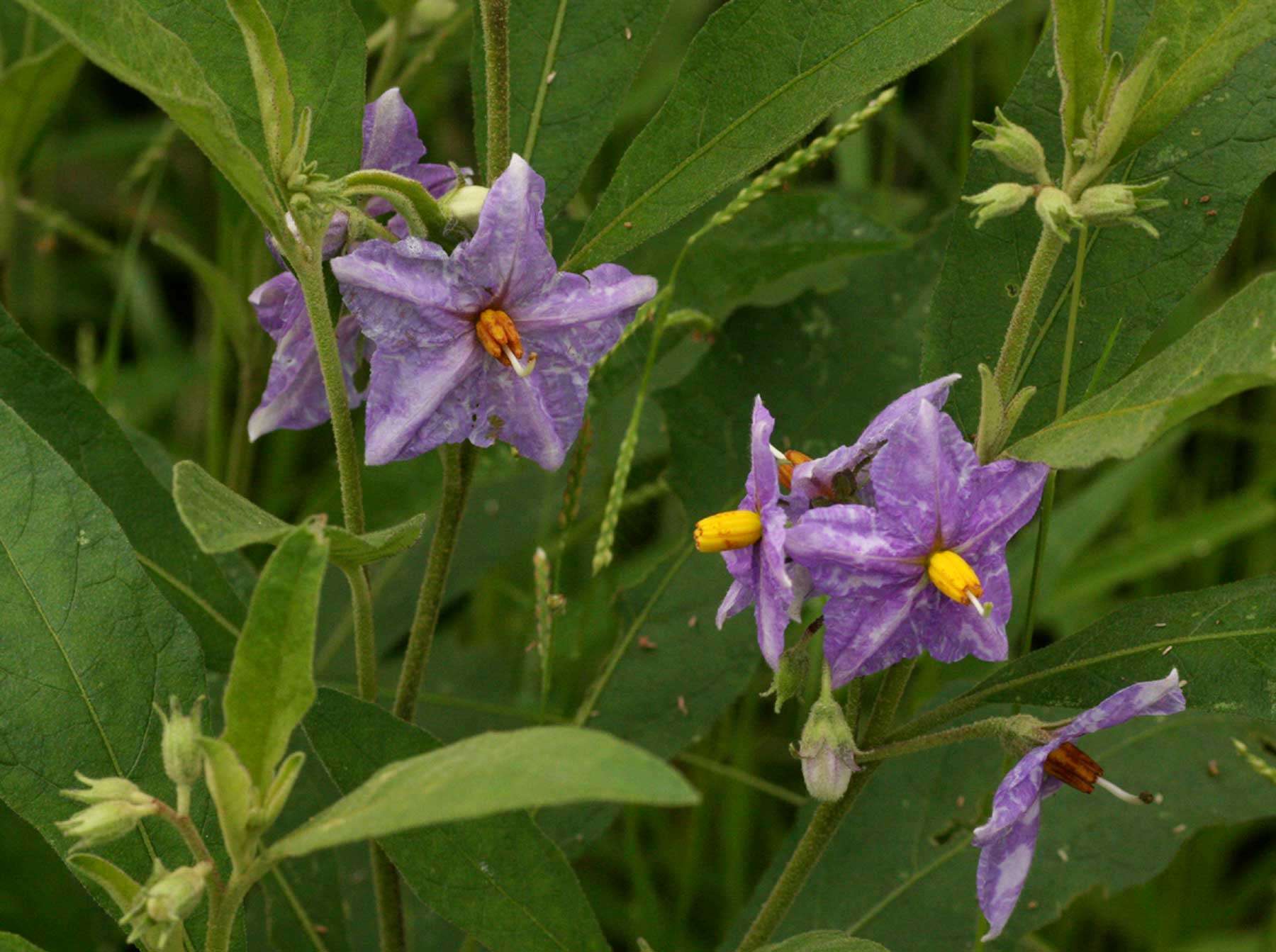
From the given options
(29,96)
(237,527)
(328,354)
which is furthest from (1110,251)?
(29,96)

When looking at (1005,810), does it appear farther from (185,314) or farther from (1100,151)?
(185,314)

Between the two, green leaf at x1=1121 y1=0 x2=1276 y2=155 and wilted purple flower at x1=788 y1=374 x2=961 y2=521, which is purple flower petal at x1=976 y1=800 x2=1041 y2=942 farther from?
green leaf at x1=1121 y1=0 x2=1276 y2=155

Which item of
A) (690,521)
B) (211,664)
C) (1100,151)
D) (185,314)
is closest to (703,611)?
(690,521)

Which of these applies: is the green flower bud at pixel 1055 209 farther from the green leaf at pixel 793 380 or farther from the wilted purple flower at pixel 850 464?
the green leaf at pixel 793 380

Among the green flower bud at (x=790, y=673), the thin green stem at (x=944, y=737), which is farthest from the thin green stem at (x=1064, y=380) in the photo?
the green flower bud at (x=790, y=673)

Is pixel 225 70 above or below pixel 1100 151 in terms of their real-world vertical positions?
above

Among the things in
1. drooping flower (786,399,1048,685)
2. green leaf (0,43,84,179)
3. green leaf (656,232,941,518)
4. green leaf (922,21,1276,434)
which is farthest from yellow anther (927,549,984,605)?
green leaf (0,43,84,179)

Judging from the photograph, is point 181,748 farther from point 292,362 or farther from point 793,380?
point 793,380
